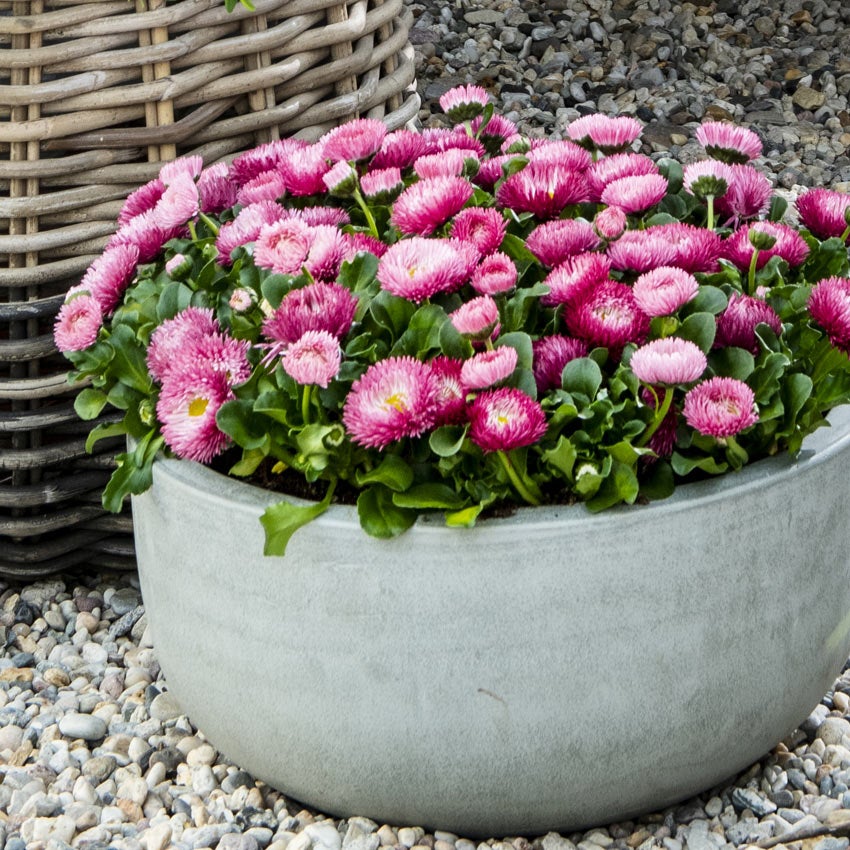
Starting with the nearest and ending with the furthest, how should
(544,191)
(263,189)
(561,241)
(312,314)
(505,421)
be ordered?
(505,421) < (312,314) < (561,241) < (544,191) < (263,189)

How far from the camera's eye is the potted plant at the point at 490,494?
1.38 metres

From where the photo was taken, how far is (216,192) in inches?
71.7

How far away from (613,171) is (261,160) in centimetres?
46

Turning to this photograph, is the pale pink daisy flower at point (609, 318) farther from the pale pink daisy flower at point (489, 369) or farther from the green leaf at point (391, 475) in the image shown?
the green leaf at point (391, 475)

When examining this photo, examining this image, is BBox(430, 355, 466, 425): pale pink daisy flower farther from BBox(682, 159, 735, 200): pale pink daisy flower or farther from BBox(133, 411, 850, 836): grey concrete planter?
BBox(682, 159, 735, 200): pale pink daisy flower

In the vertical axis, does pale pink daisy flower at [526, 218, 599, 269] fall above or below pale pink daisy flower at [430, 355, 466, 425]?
above

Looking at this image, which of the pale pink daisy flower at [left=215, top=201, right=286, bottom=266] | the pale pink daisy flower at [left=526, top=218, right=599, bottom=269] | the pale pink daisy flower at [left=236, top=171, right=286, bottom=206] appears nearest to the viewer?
the pale pink daisy flower at [left=526, top=218, right=599, bottom=269]

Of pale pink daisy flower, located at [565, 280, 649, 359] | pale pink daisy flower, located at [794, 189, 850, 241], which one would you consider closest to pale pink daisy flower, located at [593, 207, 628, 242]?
pale pink daisy flower, located at [565, 280, 649, 359]

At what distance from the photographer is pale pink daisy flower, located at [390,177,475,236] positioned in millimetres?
1583

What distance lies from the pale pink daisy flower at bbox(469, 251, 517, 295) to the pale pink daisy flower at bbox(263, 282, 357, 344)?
13cm

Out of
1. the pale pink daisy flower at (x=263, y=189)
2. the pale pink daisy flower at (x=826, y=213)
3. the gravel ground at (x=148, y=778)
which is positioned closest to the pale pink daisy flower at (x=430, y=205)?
the pale pink daisy flower at (x=263, y=189)

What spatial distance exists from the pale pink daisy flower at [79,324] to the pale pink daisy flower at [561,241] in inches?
19.2

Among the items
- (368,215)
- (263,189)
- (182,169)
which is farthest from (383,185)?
(182,169)

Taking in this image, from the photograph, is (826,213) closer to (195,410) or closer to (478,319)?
(478,319)
